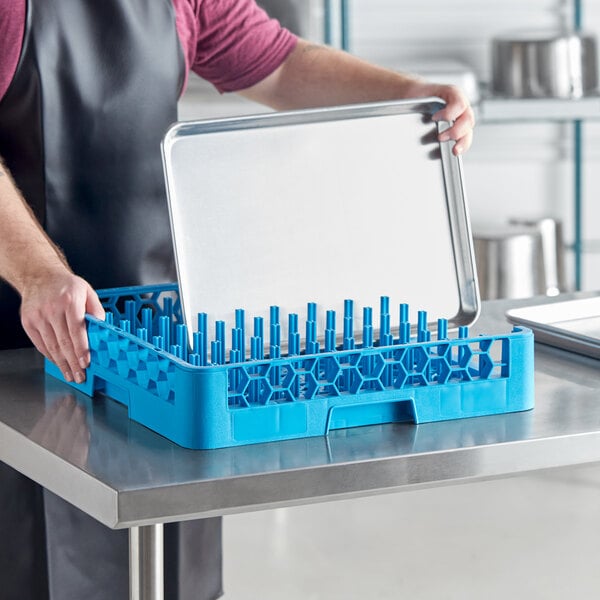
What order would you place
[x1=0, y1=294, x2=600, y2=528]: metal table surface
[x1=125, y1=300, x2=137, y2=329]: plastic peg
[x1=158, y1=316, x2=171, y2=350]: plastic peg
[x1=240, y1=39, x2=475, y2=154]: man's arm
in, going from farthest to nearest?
[x1=240, y1=39, x2=475, y2=154]: man's arm
[x1=125, y1=300, x2=137, y2=329]: plastic peg
[x1=158, y1=316, x2=171, y2=350]: plastic peg
[x1=0, y1=294, x2=600, y2=528]: metal table surface

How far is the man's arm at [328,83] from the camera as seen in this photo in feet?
5.48

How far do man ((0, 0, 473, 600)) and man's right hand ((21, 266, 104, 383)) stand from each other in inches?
10.4

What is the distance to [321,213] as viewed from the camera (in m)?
1.42

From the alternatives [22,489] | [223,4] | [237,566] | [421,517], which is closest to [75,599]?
[22,489]

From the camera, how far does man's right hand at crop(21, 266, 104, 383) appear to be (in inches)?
46.2

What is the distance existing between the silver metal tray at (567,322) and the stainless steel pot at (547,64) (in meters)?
1.83

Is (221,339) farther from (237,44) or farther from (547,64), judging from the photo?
(547,64)

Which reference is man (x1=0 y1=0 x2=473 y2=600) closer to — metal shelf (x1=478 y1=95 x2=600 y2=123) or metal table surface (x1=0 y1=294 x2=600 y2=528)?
metal table surface (x1=0 y1=294 x2=600 y2=528)

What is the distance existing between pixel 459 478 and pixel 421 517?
6.21ft

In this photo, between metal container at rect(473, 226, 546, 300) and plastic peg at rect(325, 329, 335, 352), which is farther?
metal container at rect(473, 226, 546, 300)

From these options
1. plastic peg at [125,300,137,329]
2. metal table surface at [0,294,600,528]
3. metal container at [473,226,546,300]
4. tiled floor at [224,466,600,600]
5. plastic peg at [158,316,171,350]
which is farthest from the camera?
metal container at [473,226,546,300]

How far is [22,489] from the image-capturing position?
1.56 m

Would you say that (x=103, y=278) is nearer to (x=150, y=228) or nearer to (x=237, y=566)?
(x=150, y=228)

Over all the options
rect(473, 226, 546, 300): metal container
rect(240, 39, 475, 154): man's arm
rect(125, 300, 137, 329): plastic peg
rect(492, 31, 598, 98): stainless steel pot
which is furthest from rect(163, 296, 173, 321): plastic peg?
rect(492, 31, 598, 98): stainless steel pot
